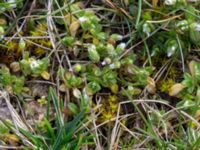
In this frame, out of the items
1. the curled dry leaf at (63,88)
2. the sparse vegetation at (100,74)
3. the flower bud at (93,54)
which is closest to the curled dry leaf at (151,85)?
the sparse vegetation at (100,74)

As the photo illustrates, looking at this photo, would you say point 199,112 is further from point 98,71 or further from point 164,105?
point 98,71

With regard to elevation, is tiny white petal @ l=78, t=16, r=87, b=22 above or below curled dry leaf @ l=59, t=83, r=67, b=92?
above

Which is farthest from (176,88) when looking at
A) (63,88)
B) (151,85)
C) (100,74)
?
(63,88)

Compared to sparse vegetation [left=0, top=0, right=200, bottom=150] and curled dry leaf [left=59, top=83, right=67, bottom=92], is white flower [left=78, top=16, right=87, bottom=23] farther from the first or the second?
curled dry leaf [left=59, top=83, right=67, bottom=92]

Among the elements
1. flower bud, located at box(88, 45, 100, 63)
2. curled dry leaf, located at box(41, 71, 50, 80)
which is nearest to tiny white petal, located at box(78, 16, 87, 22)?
flower bud, located at box(88, 45, 100, 63)

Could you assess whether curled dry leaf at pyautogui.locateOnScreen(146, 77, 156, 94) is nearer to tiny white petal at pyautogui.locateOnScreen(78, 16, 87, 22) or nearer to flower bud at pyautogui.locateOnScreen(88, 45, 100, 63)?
flower bud at pyautogui.locateOnScreen(88, 45, 100, 63)

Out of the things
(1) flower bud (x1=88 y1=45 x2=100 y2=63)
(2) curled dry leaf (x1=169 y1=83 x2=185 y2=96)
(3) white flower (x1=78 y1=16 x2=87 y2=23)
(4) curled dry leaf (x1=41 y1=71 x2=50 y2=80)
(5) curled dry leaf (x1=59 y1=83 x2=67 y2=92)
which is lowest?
(2) curled dry leaf (x1=169 y1=83 x2=185 y2=96)

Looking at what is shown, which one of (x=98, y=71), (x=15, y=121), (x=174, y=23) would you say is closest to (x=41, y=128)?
(x=15, y=121)

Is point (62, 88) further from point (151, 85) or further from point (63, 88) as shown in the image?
point (151, 85)

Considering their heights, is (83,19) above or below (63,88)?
above

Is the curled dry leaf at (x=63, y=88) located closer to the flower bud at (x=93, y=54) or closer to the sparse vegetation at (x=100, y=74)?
the sparse vegetation at (x=100, y=74)

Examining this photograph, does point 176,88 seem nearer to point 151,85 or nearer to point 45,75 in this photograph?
point 151,85
